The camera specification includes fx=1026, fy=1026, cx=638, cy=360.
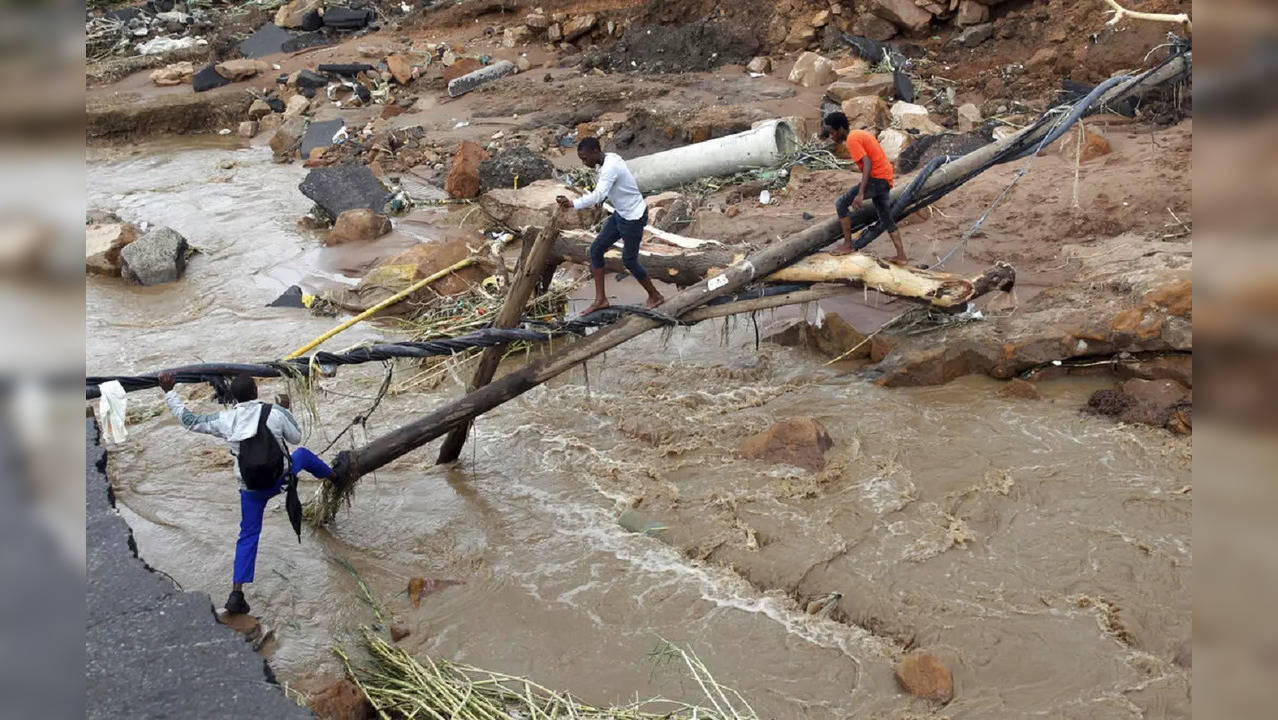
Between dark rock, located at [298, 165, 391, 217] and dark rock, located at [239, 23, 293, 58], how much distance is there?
1032 centimetres

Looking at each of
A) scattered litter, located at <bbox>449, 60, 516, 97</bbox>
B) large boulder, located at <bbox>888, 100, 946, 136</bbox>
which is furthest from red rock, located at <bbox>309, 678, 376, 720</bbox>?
scattered litter, located at <bbox>449, 60, 516, 97</bbox>

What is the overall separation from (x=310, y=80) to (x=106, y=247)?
8.80 m

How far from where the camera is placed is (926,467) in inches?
267

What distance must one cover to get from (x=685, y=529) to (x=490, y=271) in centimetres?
496

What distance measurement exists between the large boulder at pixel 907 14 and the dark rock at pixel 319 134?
921cm

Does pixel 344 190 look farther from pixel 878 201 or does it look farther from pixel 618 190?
pixel 878 201

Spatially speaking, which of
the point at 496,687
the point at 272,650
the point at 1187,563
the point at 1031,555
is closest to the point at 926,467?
the point at 1031,555

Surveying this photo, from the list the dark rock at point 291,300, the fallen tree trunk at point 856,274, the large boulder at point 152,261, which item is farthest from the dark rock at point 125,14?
the fallen tree trunk at point 856,274

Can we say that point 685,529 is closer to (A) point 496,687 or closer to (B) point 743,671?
(B) point 743,671

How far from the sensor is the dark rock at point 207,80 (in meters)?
20.7

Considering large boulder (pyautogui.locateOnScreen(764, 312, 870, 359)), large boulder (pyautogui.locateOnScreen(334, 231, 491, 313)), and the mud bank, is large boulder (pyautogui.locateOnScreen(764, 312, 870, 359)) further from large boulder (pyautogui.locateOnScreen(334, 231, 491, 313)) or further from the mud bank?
the mud bank

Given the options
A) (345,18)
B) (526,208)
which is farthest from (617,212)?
(345,18)

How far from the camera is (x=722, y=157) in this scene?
494 inches

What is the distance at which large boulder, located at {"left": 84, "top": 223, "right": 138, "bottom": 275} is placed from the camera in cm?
1219
